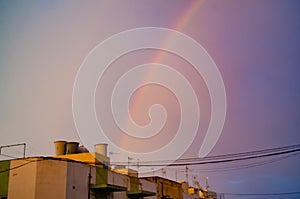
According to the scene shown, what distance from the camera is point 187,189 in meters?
57.0

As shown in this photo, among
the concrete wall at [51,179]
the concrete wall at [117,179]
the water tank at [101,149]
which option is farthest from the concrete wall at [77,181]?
the water tank at [101,149]

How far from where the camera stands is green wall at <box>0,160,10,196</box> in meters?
24.4

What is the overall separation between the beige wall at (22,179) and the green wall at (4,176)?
32 centimetres

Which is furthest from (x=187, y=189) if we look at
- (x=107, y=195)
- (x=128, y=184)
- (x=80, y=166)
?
(x=80, y=166)

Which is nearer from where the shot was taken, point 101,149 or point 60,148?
point 60,148

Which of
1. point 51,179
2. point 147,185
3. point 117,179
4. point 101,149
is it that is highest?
point 101,149

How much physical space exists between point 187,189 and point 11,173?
37.1 meters

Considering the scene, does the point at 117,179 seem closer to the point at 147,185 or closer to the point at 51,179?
the point at 147,185

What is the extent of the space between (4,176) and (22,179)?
161cm

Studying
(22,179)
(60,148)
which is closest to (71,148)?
(60,148)

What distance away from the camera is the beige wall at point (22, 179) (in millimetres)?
23812

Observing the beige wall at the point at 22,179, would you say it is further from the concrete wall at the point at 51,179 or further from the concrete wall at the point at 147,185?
the concrete wall at the point at 147,185

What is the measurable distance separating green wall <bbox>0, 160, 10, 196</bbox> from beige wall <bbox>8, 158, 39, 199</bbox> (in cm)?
32

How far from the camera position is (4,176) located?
81.6ft
